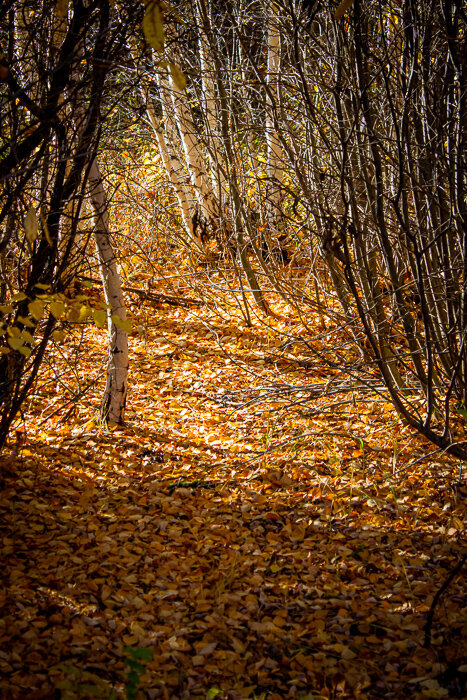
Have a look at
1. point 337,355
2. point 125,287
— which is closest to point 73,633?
point 337,355

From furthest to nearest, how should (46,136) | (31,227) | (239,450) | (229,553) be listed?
1. (239,450)
2. (229,553)
3. (46,136)
4. (31,227)

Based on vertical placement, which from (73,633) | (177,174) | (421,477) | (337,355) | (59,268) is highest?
(177,174)

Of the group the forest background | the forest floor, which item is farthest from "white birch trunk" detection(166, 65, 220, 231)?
the forest floor

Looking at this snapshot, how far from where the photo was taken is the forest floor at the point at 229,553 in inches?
89.1

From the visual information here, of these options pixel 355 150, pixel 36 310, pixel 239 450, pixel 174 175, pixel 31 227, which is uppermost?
pixel 174 175

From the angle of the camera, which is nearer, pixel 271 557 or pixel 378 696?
pixel 378 696

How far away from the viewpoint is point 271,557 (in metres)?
3.08

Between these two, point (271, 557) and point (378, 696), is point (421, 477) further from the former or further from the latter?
point (378, 696)

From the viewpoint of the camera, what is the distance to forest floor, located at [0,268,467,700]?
226 centimetres

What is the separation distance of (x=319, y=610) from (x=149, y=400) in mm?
2944

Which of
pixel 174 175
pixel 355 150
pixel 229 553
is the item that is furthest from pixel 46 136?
pixel 174 175

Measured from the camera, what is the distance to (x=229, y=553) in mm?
3121

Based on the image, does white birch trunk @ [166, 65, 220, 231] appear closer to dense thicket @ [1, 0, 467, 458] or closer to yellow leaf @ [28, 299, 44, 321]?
dense thicket @ [1, 0, 467, 458]

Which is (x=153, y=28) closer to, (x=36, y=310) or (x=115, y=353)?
(x=36, y=310)
